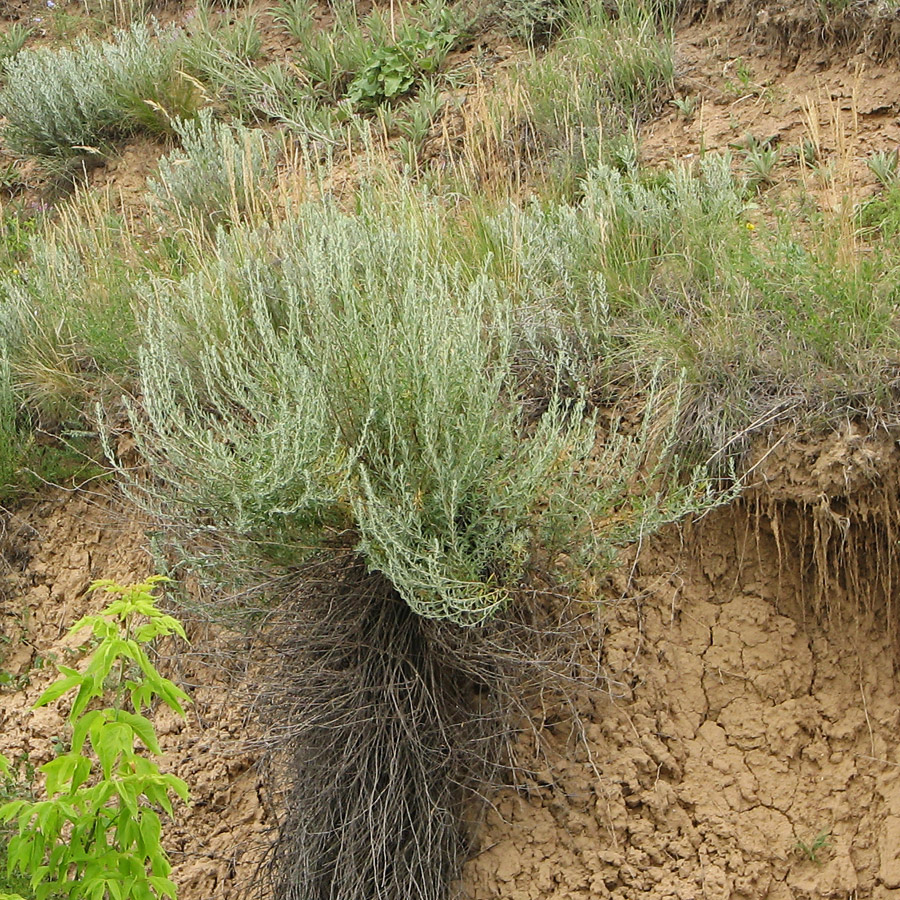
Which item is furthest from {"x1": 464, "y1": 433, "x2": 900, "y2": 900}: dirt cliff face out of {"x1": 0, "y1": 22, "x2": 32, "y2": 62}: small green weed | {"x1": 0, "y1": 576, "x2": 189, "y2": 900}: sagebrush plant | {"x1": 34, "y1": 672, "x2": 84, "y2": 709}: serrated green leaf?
{"x1": 0, "y1": 22, "x2": 32, "y2": 62}: small green weed

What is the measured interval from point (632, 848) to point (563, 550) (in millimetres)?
1062

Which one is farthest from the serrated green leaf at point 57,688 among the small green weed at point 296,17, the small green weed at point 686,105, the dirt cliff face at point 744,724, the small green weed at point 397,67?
the small green weed at point 296,17

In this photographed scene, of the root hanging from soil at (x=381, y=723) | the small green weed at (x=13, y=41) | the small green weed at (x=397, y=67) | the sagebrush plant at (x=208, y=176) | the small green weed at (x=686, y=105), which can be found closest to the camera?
the root hanging from soil at (x=381, y=723)

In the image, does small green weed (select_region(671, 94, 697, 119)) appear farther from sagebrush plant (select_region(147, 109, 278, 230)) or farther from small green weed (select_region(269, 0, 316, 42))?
small green weed (select_region(269, 0, 316, 42))

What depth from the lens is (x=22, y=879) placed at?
4.12m

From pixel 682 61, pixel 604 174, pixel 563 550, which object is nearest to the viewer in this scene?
pixel 563 550

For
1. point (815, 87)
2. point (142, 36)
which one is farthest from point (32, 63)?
point (815, 87)

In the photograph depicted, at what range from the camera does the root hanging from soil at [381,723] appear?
4.00m

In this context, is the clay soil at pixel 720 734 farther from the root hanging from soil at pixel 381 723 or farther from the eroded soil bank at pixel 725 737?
the root hanging from soil at pixel 381 723

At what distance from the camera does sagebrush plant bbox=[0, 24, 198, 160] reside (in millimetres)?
7836

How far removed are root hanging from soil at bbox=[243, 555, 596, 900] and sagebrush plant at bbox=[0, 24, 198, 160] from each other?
15.4ft

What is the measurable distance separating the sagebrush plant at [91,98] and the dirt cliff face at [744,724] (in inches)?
194

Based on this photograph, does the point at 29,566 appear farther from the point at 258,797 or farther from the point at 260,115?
the point at 260,115

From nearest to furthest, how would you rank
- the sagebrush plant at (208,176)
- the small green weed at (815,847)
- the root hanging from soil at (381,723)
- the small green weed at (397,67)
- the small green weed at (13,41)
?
the root hanging from soil at (381,723) < the small green weed at (815,847) < the sagebrush plant at (208,176) < the small green weed at (397,67) < the small green weed at (13,41)
